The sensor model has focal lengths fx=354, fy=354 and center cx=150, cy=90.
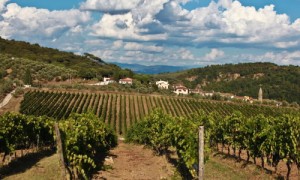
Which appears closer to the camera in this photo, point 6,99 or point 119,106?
point 6,99

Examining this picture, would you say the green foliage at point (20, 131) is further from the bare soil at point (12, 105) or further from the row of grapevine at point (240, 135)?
the bare soil at point (12, 105)

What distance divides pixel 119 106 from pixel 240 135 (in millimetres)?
53249

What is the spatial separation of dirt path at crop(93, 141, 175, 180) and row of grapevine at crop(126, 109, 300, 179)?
1.87 m

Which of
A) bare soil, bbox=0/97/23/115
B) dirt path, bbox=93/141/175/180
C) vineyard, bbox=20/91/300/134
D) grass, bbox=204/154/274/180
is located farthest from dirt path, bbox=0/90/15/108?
grass, bbox=204/154/274/180

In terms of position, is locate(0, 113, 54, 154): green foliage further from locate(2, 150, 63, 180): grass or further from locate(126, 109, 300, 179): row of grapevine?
locate(126, 109, 300, 179): row of grapevine

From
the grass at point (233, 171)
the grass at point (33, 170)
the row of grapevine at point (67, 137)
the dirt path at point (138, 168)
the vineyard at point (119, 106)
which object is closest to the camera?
the row of grapevine at point (67, 137)

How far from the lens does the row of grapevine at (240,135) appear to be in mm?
28359

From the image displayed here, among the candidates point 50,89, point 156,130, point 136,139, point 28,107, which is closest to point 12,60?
point 50,89

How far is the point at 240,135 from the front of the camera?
1508 inches

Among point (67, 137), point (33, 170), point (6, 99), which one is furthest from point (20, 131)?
point (6, 99)

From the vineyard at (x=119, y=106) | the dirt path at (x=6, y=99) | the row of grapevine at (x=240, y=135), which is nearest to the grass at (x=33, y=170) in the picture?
the row of grapevine at (x=240, y=135)

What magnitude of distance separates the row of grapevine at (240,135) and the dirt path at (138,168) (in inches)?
73.6

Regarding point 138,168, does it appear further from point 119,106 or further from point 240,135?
point 119,106

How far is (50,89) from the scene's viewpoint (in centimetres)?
9338
